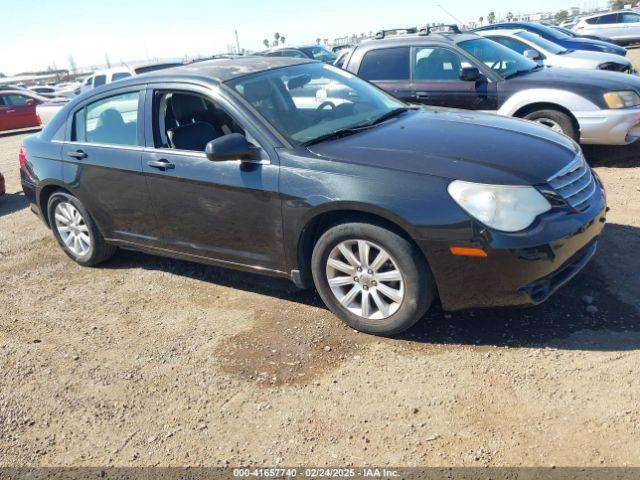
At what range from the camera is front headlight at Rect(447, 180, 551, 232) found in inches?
123

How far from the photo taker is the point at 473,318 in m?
3.73

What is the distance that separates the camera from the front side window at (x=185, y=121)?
14.0 feet

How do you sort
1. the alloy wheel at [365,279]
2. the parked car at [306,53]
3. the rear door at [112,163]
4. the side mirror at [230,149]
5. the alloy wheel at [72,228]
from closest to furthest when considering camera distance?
the alloy wheel at [365,279] < the side mirror at [230,149] < the rear door at [112,163] < the alloy wheel at [72,228] < the parked car at [306,53]

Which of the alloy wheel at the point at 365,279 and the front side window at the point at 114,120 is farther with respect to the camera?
the front side window at the point at 114,120

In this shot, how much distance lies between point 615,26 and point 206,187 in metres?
26.0

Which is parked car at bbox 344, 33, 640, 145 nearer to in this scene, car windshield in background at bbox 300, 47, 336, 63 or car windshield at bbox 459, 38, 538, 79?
car windshield at bbox 459, 38, 538, 79

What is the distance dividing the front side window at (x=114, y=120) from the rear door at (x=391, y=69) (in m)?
3.93

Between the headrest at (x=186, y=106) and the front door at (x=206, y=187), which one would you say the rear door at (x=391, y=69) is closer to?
the headrest at (x=186, y=106)

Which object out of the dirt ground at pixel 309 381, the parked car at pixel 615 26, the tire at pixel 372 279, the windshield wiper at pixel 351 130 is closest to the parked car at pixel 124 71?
the windshield wiper at pixel 351 130

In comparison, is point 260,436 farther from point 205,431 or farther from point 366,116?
point 366,116

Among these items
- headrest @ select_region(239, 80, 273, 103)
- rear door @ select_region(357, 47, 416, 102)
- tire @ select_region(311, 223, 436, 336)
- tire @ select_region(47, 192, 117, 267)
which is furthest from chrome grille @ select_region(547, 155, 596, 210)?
rear door @ select_region(357, 47, 416, 102)

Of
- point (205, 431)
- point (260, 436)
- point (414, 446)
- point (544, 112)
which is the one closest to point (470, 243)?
point (414, 446)

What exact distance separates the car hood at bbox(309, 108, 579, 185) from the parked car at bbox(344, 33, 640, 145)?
2.68 meters

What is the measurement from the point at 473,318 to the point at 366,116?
1.70m
